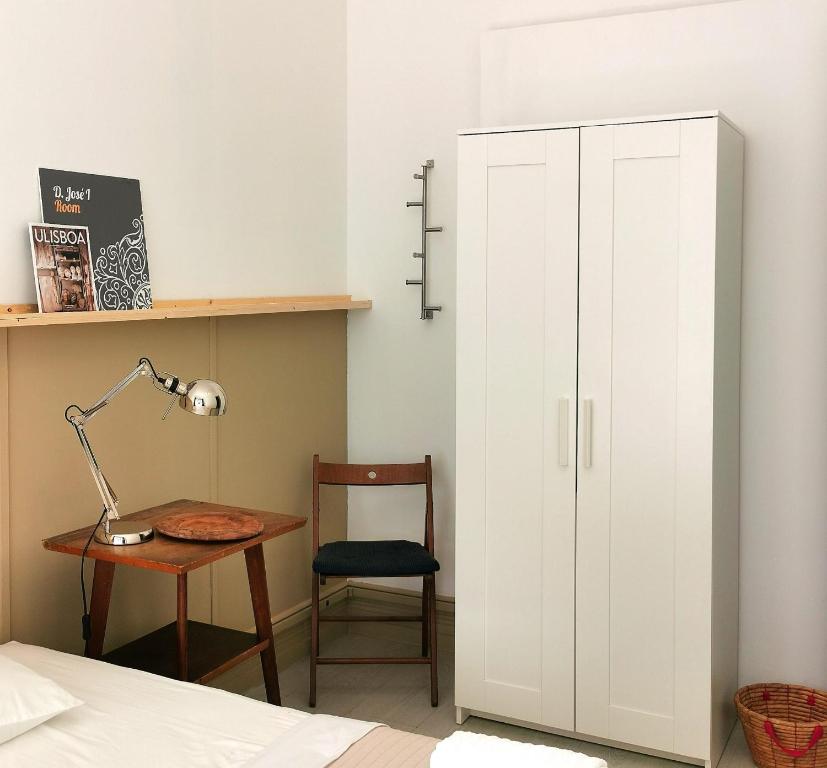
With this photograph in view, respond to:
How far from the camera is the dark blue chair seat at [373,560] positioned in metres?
3.40

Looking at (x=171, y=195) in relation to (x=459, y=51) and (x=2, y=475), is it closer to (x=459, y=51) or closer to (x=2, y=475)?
(x=2, y=475)

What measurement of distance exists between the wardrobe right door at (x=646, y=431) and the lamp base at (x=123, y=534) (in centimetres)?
132

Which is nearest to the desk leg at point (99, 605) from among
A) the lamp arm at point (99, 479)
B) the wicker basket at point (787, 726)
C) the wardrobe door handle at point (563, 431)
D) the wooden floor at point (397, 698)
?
the lamp arm at point (99, 479)

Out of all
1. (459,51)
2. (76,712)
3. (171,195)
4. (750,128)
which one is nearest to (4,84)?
(171,195)

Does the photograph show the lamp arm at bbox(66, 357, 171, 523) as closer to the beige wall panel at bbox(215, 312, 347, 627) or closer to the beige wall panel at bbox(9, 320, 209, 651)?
the beige wall panel at bbox(9, 320, 209, 651)

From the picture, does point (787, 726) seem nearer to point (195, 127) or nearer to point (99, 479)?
point (99, 479)

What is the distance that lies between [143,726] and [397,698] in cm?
163

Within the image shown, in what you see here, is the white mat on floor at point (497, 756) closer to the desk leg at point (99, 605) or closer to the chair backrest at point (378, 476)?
the desk leg at point (99, 605)

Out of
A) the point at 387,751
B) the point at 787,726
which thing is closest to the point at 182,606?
the point at 387,751

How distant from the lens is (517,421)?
316 centimetres

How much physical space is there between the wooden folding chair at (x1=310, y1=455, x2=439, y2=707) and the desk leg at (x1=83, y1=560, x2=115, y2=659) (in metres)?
0.91

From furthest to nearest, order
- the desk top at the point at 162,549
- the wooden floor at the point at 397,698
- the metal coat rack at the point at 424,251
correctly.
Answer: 1. the metal coat rack at the point at 424,251
2. the wooden floor at the point at 397,698
3. the desk top at the point at 162,549

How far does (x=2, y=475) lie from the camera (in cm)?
260

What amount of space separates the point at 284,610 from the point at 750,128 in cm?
243
